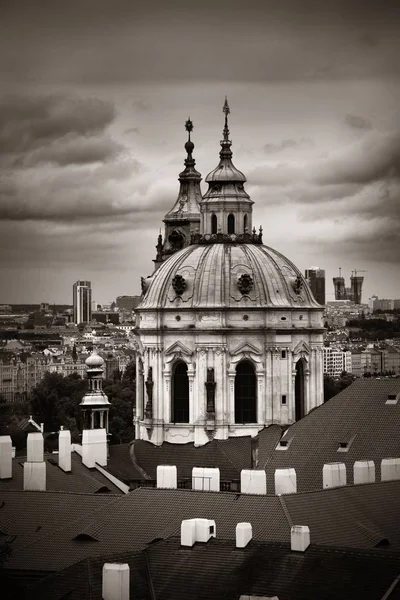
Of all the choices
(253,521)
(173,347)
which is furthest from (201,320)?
(253,521)

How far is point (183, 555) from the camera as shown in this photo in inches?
2517

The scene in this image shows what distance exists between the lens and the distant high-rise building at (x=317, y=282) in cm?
11175

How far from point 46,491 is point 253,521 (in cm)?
1116

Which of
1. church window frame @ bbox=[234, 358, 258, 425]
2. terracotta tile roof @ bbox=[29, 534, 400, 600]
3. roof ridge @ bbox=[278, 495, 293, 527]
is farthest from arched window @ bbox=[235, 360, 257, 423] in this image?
terracotta tile roof @ bbox=[29, 534, 400, 600]

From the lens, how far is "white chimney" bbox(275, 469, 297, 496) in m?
82.8

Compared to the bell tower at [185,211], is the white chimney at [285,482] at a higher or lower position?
lower

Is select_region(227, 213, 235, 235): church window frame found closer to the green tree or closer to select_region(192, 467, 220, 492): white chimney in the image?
select_region(192, 467, 220, 492): white chimney

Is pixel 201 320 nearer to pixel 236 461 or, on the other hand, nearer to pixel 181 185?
pixel 236 461

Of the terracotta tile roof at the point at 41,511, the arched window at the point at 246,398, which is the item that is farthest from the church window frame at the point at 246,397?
the terracotta tile roof at the point at 41,511

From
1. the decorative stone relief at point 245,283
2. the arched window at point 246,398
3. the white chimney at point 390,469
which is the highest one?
the decorative stone relief at point 245,283

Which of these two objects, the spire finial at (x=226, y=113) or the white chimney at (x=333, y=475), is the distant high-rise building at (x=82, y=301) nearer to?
the spire finial at (x=226, y=113)

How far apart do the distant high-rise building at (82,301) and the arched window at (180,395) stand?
753 cm

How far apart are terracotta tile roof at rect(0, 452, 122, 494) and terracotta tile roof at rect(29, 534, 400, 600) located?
19272 mm

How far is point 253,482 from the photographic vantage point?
8394 centimetres
